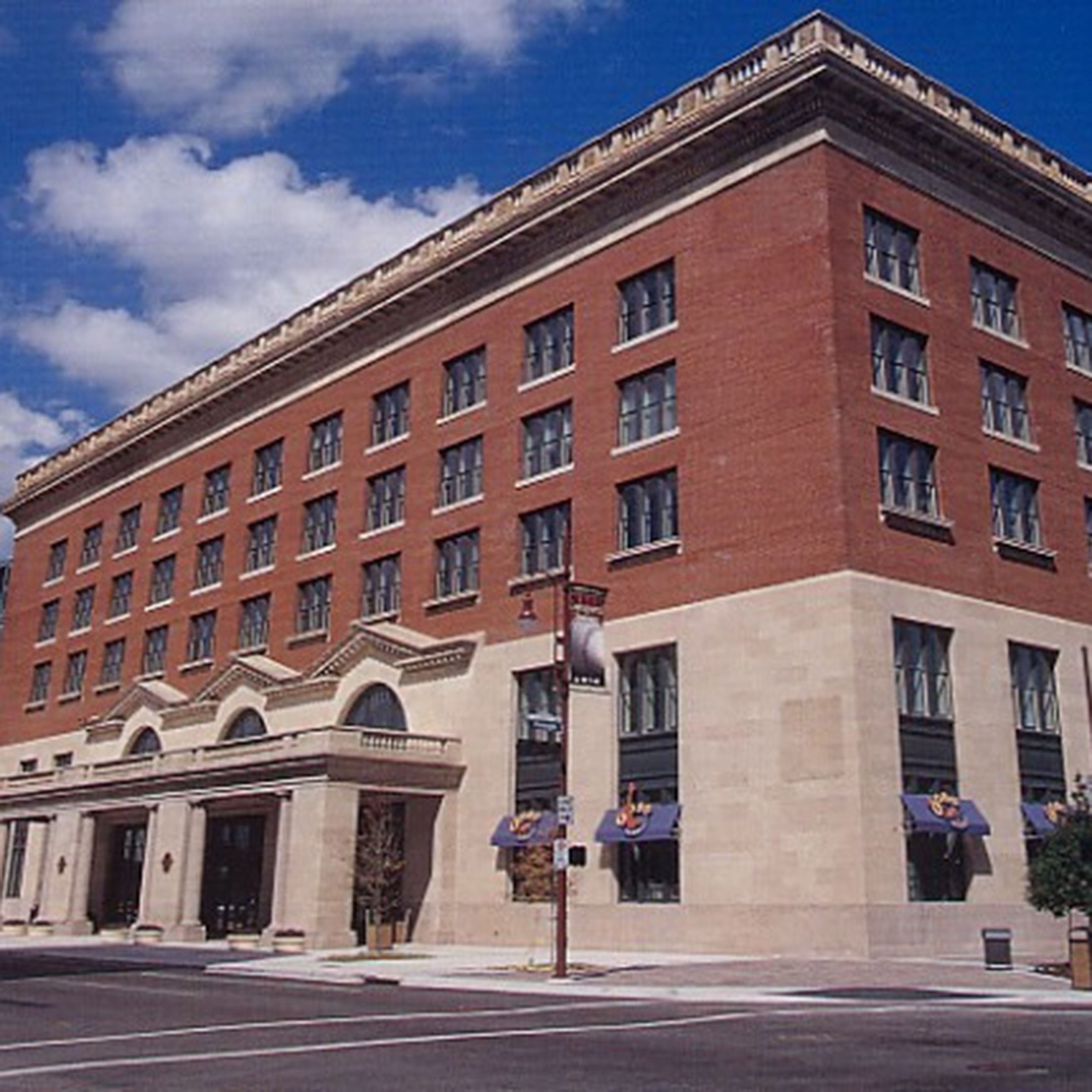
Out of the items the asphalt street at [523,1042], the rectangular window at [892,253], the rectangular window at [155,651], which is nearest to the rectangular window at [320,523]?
the rectangular window at [155,651]

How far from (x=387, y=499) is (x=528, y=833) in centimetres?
1552

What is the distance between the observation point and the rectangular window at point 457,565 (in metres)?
45.4

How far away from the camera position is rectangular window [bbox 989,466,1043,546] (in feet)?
128

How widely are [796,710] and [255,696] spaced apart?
2604 cm

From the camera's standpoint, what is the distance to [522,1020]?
18781mm

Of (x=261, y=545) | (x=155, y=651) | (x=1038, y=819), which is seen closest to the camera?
(x=1038, y=819)

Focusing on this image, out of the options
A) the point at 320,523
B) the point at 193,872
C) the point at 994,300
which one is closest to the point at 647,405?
the point at 994,300

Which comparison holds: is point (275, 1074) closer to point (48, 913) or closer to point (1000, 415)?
point (1000, 415)

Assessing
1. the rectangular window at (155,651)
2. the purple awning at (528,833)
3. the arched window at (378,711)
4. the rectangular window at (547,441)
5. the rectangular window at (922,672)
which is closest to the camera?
the rectangular window at (922,672)

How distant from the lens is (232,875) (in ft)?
158

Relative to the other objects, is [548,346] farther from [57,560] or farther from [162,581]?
[57,560]

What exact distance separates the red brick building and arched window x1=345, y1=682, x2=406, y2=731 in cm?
14

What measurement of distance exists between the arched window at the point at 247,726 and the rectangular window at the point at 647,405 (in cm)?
2010

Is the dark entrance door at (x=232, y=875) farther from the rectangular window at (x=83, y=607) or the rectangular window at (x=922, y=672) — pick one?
the rectangular window at (x=922, y=672)
